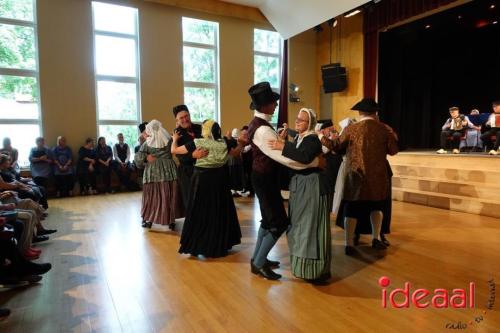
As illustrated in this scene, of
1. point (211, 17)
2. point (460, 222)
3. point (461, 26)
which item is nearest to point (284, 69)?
point (211, 17)

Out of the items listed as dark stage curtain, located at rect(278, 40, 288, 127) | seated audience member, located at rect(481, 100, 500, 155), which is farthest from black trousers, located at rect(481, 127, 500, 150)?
dark stage curtain, located at rect(278, 40, 288, 127)

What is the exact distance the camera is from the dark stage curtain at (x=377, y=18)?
720cm

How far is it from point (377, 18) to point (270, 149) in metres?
7.54

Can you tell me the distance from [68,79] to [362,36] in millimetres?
7359

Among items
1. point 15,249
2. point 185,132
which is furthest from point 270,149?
point 15,249

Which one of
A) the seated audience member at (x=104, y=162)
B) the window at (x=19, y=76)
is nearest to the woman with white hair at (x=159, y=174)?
the seated audience member at (x=104, y=162)

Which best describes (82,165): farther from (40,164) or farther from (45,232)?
(45,232)

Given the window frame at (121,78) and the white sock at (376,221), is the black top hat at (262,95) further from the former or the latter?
the window frame at (121,78)

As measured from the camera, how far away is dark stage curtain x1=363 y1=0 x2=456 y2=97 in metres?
7.20

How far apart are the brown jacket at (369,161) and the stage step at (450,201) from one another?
2749 mm

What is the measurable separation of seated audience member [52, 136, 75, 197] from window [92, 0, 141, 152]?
107cm

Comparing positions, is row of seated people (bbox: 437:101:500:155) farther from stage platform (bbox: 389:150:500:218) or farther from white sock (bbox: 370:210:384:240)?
white sock (bbox: 370:210:384:240)

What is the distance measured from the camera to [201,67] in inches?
366

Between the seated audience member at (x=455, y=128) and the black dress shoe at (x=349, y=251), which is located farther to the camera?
the seated audience member at (x=455, y=128)
